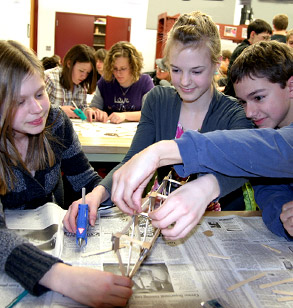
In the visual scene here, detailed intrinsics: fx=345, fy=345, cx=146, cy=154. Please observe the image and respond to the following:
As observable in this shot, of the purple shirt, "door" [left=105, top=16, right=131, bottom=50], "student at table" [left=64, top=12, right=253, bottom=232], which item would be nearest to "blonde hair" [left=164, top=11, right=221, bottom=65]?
"student at table" [left=64, top=12, right=253, bottom=232]

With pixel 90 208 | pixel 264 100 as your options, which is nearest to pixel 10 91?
pixel 90 208

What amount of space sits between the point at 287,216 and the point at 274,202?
0.10m

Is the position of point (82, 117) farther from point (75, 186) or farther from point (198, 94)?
point (198, 94)

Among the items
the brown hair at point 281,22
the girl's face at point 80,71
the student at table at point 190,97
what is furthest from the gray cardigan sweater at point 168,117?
the brown hair at point 281,22

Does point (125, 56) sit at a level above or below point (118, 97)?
above

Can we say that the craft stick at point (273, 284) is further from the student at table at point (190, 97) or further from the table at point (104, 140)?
the table at point (104, 140)

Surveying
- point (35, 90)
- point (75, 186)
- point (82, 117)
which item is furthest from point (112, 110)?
point (35, 90)

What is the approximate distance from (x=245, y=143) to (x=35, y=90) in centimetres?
67

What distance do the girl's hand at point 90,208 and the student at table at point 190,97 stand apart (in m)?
0.06

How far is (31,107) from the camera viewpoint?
1.08m

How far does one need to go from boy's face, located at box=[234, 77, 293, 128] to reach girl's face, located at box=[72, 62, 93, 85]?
70.1 inches

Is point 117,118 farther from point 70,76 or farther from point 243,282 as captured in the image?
point 243,282

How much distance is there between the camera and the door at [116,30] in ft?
25.7

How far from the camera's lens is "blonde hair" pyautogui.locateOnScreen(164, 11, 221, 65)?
1.29 metres
